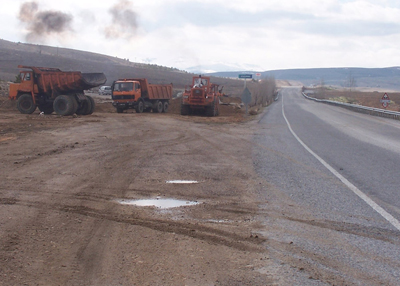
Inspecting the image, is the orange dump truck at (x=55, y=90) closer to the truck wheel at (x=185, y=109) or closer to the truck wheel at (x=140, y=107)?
the truck wheel at (x=140, y=107)

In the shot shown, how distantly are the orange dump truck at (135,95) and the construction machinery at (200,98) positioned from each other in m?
3.33

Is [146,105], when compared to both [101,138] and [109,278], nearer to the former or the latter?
[101,138]

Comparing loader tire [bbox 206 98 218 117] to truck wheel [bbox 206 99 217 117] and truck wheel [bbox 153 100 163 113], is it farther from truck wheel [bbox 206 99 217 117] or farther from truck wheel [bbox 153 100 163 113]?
truck wheel [bbox 153 100 163 113]

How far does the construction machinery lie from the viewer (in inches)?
1206

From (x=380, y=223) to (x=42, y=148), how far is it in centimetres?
999

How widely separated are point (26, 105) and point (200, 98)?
11.0 metres

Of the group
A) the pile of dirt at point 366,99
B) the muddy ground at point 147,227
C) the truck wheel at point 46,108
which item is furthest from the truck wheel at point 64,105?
the pile of dirt at point 366,99

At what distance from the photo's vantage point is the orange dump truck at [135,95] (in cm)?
3177

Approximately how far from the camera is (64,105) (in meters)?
27.0

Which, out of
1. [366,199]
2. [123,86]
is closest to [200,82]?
[123,86]

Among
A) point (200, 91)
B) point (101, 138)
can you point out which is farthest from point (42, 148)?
point (200, 91)

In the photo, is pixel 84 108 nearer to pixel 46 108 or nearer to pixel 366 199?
pixel 46 108

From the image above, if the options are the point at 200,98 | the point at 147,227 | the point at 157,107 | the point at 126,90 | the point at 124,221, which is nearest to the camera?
the point at 147,227

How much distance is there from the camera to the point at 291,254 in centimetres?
487
